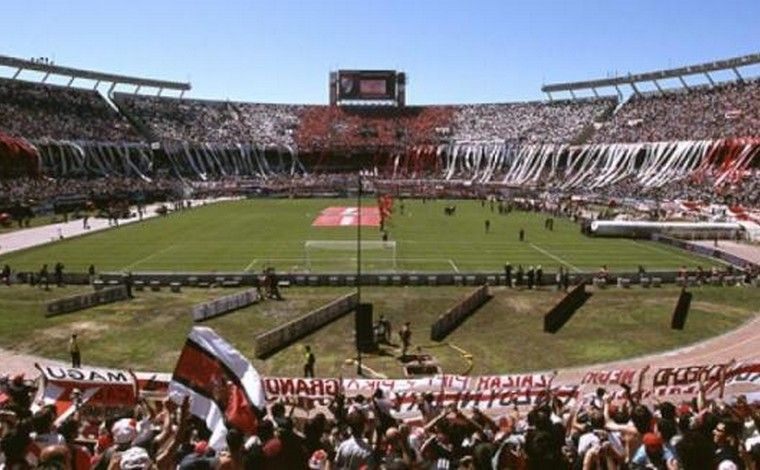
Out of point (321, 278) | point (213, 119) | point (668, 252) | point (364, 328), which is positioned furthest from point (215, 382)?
point (213, 119)

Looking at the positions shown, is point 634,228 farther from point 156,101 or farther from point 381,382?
point 156,101

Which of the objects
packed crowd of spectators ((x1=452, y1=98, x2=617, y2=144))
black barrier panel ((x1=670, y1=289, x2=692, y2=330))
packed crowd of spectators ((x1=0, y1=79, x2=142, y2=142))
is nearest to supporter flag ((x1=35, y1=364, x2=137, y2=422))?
black barrier panel ((x1=670, y1=289, x2=692, y2=330))

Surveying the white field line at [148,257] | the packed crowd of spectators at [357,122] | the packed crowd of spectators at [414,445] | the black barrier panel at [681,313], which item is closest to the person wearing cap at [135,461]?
the packed crowd of spectators at [414,445]

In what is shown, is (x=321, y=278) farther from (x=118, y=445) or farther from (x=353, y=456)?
(x=353, y=456)

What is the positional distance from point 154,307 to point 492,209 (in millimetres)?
52819

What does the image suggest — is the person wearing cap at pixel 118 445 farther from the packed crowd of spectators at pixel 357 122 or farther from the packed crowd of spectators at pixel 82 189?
the packed crowd of spectators at pixel 357 122

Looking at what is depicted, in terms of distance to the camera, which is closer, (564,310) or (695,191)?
(564,310)

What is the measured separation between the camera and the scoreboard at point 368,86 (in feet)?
468

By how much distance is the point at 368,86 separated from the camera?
144 meters

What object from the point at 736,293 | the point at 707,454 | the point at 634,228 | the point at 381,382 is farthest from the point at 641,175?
the point at 707,454

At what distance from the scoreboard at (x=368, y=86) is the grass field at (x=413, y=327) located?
347ft

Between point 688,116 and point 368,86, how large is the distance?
2239 inches

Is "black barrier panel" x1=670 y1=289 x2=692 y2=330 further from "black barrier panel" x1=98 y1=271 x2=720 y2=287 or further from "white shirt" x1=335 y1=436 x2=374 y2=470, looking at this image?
"white shirt" x1=335 y1=436 x2=374 y2=470

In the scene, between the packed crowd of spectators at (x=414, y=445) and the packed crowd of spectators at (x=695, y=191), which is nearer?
the packed crowd of spectators at (x=414, y=445)
